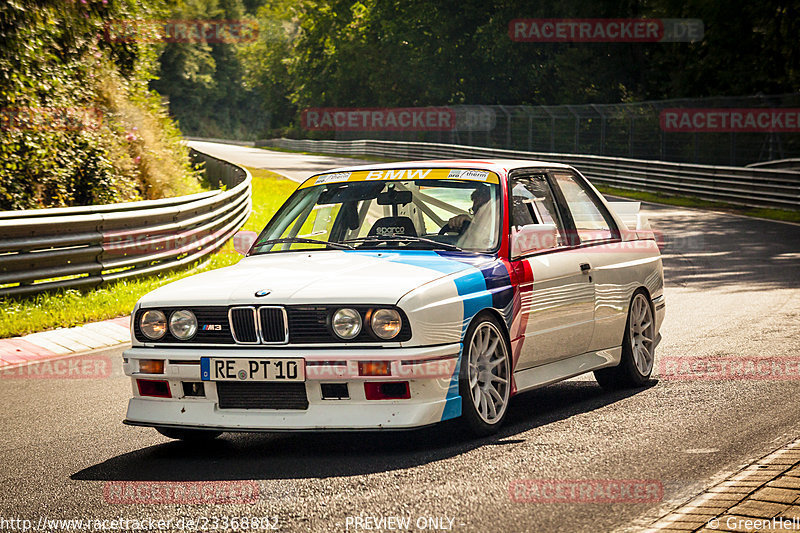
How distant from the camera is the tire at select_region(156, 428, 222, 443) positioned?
6309 millimetres

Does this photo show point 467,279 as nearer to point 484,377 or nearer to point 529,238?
point 484,377

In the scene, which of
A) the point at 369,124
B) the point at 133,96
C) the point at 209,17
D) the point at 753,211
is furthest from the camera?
the point at 209,17

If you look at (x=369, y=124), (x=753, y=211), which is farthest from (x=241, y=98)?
(x=753, y=211)

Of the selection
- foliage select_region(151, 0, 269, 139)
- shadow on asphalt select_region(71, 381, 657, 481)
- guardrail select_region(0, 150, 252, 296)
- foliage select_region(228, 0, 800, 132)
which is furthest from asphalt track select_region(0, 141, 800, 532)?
foliage select_region(151, 0, 269, 139)

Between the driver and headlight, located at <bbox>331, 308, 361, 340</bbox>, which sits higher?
the driver

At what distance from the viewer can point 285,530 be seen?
4.54 metres

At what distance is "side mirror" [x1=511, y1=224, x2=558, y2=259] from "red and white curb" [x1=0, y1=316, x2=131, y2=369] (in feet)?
16.6

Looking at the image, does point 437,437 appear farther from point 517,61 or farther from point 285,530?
point 517,61

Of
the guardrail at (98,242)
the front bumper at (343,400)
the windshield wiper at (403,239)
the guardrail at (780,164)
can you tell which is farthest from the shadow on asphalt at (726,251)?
the front bumper at (343,400)

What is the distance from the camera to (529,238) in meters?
6.91

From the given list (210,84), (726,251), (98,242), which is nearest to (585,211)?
(98,242)

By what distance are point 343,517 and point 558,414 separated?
2732mm

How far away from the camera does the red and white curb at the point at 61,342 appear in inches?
395

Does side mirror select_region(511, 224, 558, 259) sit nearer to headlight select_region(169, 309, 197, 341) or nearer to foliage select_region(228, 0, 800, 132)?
headlight select_region(169, 309, 197, 341)
